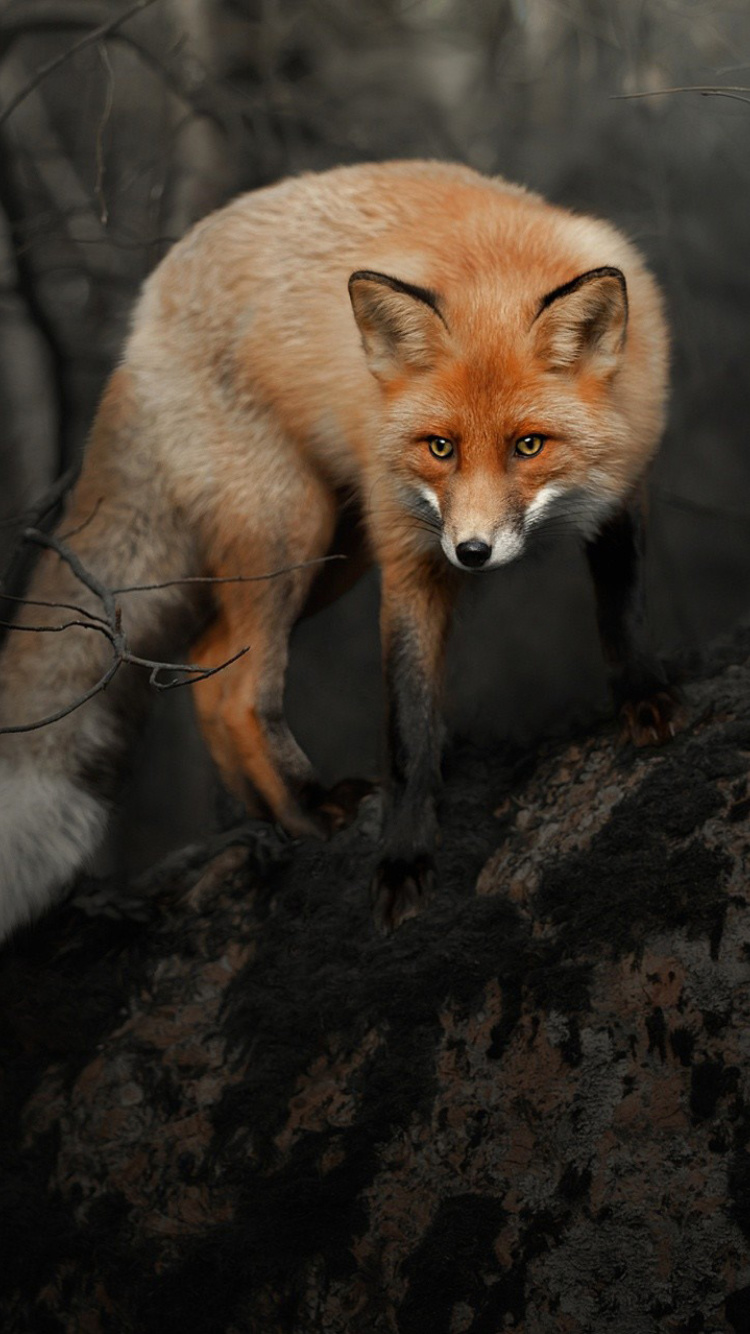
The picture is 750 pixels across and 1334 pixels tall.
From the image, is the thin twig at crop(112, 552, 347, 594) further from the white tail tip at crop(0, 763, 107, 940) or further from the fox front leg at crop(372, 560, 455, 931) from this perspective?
the white tail tip at crop(0, 763, 107, 940)

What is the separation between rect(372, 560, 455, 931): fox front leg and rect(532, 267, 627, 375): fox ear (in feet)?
1.54

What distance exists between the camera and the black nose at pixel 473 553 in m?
1.77

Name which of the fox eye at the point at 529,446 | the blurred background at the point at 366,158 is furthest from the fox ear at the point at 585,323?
the blurred background at the point at 366,158

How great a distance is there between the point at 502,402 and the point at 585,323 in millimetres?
196

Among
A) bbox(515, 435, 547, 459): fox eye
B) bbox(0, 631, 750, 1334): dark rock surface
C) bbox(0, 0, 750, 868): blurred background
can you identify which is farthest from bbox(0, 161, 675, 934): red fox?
bbox(0, 0, 750, 868): blurred background

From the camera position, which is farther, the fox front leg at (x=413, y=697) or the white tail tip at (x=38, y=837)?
the white tail tip at (x=38, y=837)

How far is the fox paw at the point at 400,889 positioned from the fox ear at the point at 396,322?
0.90 meters

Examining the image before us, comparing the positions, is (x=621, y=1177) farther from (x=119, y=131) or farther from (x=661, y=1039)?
(x=119, y=131)

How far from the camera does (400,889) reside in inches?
82.0

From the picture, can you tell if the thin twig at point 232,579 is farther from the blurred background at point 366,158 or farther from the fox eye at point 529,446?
the blurred background at point 366,158

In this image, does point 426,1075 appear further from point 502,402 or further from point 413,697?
point 502,402

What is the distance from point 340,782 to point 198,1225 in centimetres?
94

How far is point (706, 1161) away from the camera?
5.17ft

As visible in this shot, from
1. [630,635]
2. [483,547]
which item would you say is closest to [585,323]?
[483,547]
